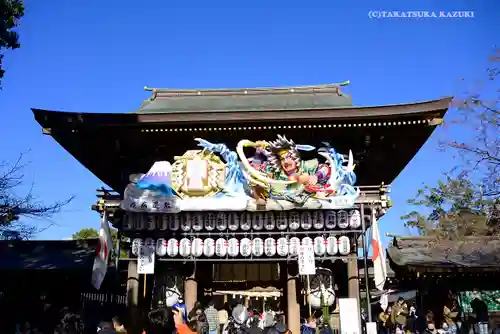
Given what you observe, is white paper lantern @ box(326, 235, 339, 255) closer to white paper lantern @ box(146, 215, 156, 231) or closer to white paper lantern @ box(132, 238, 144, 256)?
white paper lantern @ box(146, 215, 156, 231)

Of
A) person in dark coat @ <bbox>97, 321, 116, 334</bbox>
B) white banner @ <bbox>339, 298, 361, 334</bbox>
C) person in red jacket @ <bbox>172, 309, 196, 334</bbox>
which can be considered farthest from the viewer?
white banner @ <bbox>339, 298, 361, 334</bbox>

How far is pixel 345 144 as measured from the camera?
11.9 m

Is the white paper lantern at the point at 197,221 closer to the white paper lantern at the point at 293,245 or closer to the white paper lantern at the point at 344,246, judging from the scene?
the white paper lantern at the point at 293,245

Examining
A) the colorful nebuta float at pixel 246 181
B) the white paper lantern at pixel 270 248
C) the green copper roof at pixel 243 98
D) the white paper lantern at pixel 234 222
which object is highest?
the green copper roof at pixel 243 98

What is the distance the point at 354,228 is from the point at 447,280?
351 cm

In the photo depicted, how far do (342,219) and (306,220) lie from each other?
2.84 ft

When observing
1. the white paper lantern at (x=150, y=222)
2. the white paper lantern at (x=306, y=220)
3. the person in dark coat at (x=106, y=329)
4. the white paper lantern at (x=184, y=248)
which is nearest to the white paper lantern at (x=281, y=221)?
the white paper lantern at (x=306, y=220)

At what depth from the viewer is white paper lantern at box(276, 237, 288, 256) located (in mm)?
11297

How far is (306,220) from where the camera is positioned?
11.3 m

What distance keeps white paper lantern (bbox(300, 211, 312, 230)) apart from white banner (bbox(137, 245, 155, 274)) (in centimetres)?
367

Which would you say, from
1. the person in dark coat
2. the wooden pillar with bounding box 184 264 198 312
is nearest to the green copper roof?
the wooden pillar with bounding box 184 264 198 312

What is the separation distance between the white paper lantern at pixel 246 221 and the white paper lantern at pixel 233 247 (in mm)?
365

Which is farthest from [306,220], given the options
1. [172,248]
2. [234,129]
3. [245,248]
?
[172,248]

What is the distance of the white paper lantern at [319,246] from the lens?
11255 millimetres
